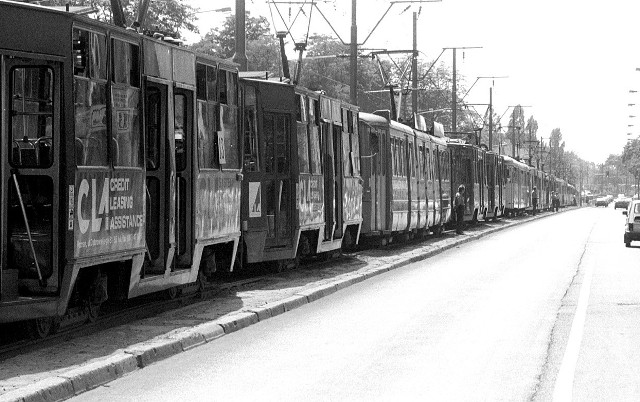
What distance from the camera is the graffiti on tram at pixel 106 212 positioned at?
1141 cm

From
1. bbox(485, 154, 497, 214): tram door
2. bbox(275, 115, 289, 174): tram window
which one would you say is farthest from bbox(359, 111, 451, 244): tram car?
bbox(485, 154, 497, 214): tram door

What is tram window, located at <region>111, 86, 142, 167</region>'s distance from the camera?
12.5 m

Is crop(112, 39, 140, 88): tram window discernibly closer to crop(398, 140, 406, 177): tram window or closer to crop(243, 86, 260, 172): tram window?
crop(243, 86, 260, 172): tram window

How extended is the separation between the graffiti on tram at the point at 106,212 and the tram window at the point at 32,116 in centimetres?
44

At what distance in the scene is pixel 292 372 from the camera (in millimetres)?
10414

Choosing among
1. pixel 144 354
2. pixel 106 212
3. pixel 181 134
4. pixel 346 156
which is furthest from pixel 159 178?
pixel 346 156

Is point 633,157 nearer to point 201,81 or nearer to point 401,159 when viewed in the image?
point 401,159

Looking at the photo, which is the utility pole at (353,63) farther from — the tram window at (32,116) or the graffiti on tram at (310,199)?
the tram window at (32,116)

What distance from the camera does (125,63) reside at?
13.0m

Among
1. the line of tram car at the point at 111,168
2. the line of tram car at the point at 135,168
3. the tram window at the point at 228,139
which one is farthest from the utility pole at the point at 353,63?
the tram window at the point at 228,139

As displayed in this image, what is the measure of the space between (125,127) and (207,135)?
123 inches

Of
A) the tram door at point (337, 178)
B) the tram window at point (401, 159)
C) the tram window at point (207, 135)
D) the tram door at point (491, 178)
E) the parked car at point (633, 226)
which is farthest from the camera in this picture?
the tram door at point (491, 178)

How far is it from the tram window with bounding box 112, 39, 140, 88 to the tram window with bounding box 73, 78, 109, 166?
18.5 inches

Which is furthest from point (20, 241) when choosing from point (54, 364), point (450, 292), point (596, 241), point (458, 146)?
point (458, 146)
